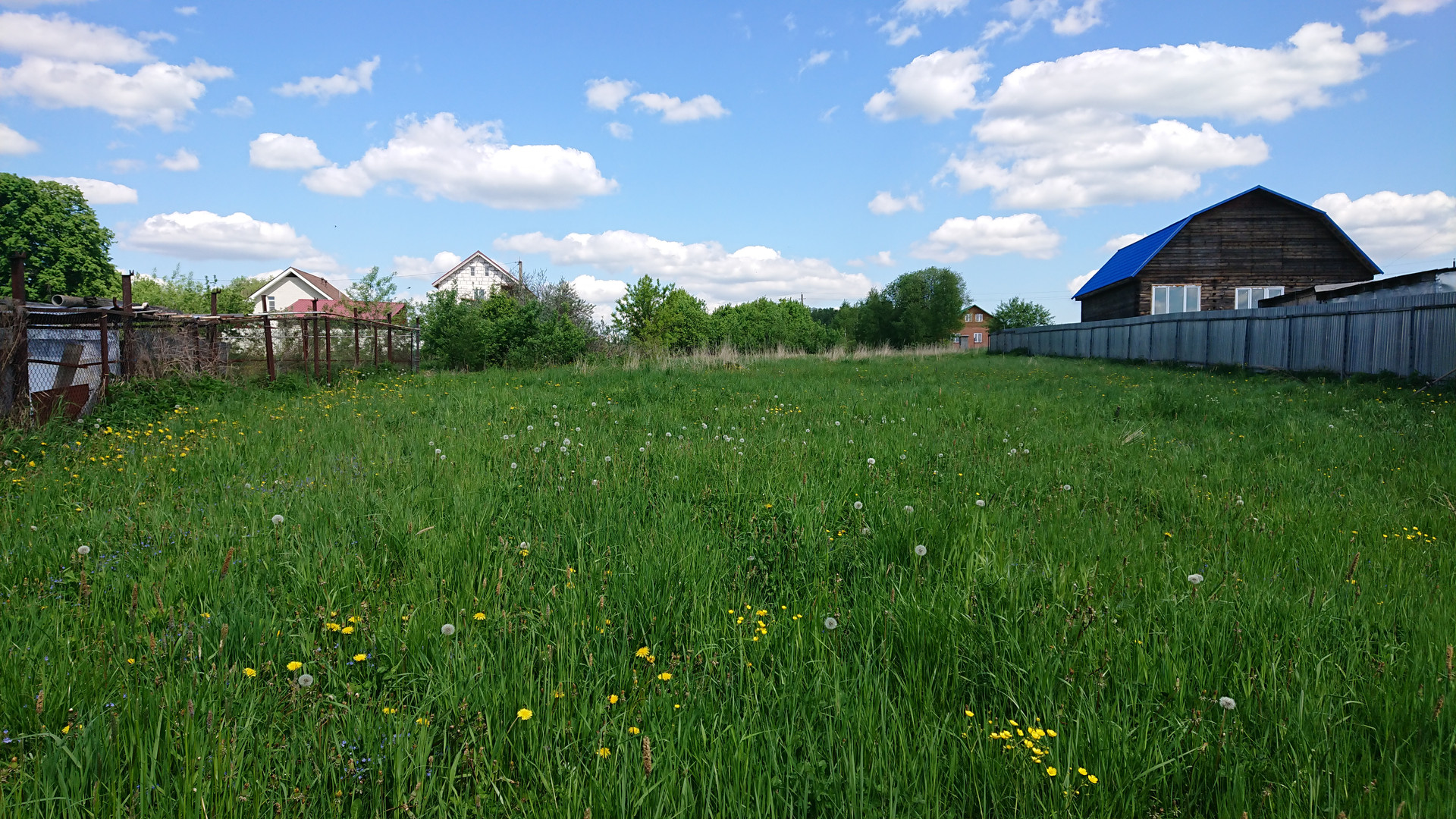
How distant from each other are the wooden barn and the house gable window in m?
0.03

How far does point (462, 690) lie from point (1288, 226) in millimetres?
40506

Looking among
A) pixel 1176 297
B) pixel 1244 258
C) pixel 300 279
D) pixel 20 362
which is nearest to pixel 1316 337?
pixel 1176 297

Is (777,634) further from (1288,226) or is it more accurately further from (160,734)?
(1288,226)

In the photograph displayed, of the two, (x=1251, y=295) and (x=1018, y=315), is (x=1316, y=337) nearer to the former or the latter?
(x=1251, y=295)

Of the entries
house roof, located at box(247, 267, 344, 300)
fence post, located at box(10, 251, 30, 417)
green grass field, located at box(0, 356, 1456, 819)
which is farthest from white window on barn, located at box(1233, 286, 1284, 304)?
house roof, located at box(247, 267, 344, 300)

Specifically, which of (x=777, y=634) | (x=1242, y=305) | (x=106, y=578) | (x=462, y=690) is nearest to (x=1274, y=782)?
(x=777, y=634)

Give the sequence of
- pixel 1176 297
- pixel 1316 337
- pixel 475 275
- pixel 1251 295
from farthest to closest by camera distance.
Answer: pixel 475 275
pixel 1176 297
pixel 1251 295
pixel 1316 337

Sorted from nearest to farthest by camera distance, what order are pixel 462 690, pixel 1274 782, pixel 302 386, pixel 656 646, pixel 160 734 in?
1. pixel 1274 782
2. pixel 160 734
3. pixel 462 690
4. pixel 656 646
5. pixel 302 386

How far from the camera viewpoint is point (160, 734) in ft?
6.12

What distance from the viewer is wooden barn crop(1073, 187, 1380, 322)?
30.2m

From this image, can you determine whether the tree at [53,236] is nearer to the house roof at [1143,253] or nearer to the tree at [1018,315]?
the house roof at [1143,253]

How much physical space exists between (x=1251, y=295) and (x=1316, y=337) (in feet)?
61.7

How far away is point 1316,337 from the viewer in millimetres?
16094

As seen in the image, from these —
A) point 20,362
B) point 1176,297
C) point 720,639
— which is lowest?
point 720,639
